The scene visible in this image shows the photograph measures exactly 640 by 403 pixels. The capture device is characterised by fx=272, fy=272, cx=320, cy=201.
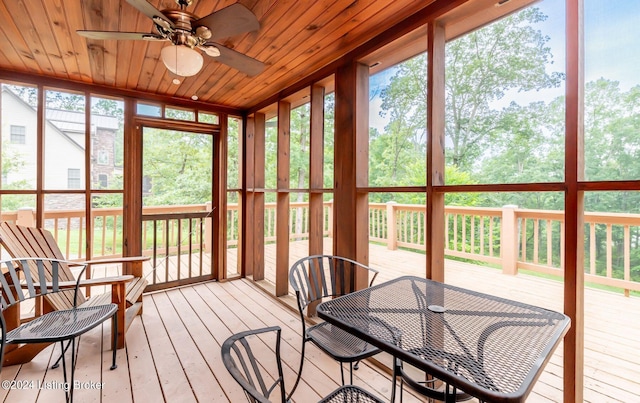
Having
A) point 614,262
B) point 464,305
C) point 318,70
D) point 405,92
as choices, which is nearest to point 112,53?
point 318,70

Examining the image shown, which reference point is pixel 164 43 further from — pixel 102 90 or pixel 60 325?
pixel 60 325

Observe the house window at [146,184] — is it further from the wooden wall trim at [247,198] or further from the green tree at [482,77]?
the green tree at [482,77]

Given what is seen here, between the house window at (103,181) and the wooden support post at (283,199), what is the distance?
83.3 inches

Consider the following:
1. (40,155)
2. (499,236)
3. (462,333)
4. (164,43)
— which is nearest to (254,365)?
(462,333)

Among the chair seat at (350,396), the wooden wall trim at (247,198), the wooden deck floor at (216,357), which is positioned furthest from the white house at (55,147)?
the chair seat at (350,396)

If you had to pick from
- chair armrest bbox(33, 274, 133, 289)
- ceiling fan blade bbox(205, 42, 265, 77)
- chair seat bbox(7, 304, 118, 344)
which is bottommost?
chair seat bbox(7, 304, 118, 344)

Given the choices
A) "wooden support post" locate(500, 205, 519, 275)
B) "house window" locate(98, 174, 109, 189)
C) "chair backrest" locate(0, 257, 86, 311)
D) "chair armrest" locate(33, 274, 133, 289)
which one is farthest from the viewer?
"wooden support post" locate(500, 205, 519, 275)

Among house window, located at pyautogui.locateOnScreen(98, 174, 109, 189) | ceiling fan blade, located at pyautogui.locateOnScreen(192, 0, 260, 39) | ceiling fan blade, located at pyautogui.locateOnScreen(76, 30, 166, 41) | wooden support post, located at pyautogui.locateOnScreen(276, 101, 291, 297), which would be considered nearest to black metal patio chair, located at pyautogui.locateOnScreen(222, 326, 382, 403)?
wooden support post, located at pyautogui.locateOnScreen(276, 101, 291, 297)

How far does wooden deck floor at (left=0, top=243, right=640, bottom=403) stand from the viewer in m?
1.85

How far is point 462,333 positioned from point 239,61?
2149mm

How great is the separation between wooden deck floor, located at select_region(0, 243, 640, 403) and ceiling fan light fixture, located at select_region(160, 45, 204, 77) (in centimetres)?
216

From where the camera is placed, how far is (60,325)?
1.83m

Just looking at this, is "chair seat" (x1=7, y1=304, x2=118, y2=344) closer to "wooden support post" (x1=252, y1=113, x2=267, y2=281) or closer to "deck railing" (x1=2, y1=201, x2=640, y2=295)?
"deck railing" (x1=2, y1=201, x2=640, y2=295)

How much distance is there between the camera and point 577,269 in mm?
1324
